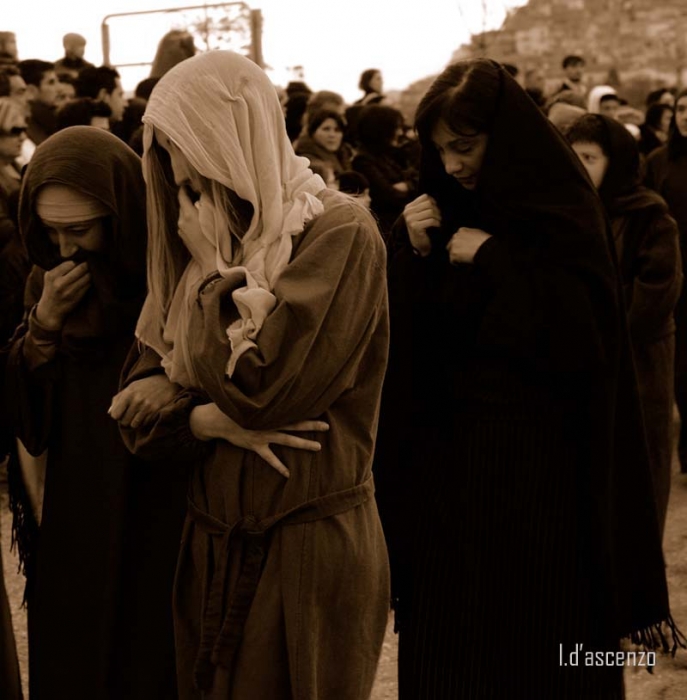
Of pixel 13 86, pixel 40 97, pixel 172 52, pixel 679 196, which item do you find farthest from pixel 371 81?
pixel 679 196

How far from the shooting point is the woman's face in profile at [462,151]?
2760 millimetres

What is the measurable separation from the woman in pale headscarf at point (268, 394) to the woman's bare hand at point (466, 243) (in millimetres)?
515

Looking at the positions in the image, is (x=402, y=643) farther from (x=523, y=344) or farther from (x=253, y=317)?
(x=253, y=317)

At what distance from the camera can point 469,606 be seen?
9.33ft

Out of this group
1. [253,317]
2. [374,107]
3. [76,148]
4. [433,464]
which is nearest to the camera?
[253,317]

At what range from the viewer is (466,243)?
279 cm

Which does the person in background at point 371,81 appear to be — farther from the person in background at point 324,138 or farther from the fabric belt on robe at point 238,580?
the fabric belt on robe at point 238,580

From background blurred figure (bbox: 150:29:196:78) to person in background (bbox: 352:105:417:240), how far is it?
1.87 metres

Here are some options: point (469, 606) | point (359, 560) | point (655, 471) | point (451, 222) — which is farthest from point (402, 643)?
point (655, 471)

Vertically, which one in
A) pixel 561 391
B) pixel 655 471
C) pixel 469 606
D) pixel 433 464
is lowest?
pixel 655 471

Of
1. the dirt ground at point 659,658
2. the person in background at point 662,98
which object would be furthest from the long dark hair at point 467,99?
the person in background at point 662,98

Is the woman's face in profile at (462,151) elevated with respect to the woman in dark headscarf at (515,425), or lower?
elevated

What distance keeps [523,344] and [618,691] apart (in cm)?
90

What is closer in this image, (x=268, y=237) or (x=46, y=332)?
(x=268, y=237)
